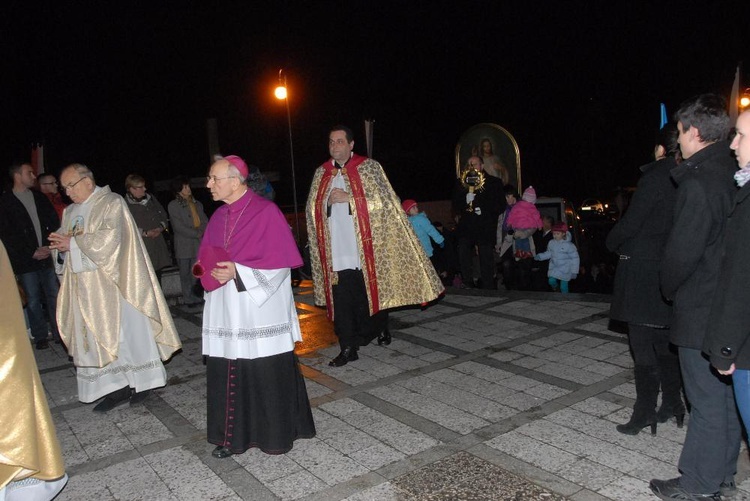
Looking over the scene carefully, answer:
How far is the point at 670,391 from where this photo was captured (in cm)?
402

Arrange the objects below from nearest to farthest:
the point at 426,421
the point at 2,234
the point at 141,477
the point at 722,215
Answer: the point at 722,215 → the point at 141,477 → the point at 426,421 → the point at 2,234

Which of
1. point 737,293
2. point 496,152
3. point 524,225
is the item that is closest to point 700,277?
point 737,293

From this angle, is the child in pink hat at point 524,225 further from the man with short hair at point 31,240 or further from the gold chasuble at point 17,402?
the gold chasuble at point 17,402

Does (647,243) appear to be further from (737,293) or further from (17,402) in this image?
(17,402)

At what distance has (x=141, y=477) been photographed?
12.4 ft

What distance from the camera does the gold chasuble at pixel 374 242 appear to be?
5.96 m

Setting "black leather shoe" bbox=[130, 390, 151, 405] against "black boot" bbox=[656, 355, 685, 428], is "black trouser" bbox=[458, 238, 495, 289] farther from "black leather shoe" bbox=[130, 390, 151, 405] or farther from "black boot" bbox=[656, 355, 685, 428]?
"black leather shoe" bbox=[130, 390, 151, 405]

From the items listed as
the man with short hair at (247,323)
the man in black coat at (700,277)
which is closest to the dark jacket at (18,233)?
the man with short hair at (247,323)

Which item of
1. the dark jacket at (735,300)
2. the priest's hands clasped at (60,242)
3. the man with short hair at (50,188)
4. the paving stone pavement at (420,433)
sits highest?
the man with short hair at (50,188)

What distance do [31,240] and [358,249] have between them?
376 centimetres

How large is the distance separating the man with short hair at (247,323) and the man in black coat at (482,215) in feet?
Answer: 19.0

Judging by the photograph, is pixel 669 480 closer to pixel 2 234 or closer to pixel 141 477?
pixel 141 477

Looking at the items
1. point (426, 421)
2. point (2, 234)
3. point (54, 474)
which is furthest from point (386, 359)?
point (2, 234)

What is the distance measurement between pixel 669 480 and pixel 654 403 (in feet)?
2.53
